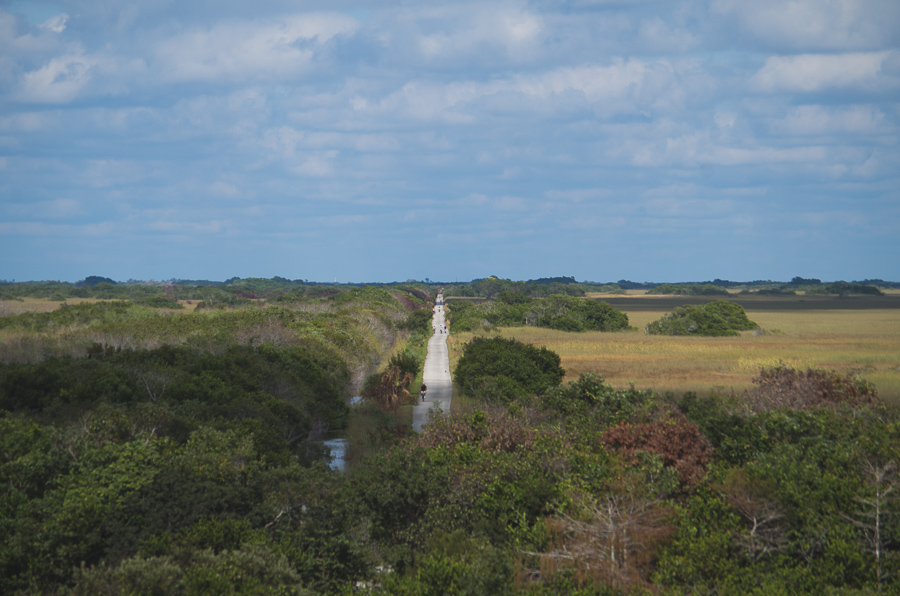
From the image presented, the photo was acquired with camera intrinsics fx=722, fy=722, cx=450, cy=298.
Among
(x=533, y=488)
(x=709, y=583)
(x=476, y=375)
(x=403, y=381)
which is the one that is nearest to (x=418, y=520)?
(x=533, y=488)

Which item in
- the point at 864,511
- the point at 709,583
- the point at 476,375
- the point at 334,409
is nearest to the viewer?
the point at 709,583

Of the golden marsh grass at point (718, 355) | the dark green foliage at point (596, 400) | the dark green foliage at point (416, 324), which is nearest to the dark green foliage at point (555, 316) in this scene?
the dark green foliage at point (416, 324)

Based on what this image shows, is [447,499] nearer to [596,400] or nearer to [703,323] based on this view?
[596,400]

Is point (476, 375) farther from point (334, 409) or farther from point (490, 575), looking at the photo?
point (490, 575)

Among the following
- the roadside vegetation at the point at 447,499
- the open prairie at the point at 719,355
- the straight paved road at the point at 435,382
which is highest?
the roadside vegetation at the point at 447,499

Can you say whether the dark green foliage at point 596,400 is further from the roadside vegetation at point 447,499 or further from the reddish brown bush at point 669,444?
the reddish brown bush at point 669,444

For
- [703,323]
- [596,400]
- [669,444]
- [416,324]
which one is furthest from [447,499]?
[703,323]
